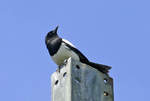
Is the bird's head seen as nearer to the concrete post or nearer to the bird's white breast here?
the bird's white breast

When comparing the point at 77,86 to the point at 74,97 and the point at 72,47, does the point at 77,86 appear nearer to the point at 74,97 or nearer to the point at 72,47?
the point at 74,97

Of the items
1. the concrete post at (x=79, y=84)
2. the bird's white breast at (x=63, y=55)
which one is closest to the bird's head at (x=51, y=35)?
the bird's white breast at (x=63, y=55)

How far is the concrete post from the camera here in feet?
17.5

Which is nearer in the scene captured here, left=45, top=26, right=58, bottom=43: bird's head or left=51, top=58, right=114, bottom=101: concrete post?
left=51, top=58, right=114, bottom=101: concrete post

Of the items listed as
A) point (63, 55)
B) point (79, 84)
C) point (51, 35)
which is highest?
point (51, 35)

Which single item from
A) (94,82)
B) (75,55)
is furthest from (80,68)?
(75,55)

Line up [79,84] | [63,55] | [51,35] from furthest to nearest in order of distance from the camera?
[51,35] → [63,55] → [79,84]

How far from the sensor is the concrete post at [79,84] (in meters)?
5.34

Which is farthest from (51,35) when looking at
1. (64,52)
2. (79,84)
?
(79,84)

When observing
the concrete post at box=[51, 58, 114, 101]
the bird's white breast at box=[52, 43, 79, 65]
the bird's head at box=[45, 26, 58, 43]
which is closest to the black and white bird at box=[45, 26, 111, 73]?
the bird's white breast at box=[52, 43, 79, 65]

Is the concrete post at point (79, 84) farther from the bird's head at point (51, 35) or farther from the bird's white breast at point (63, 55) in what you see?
the bird's head at point (51, 35)

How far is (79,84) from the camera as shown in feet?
17.9

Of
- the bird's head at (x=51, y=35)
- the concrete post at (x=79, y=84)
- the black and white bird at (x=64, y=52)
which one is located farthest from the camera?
the bird's head at (x=51, y=35)

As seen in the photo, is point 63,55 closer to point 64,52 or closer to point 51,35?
point 64,52
